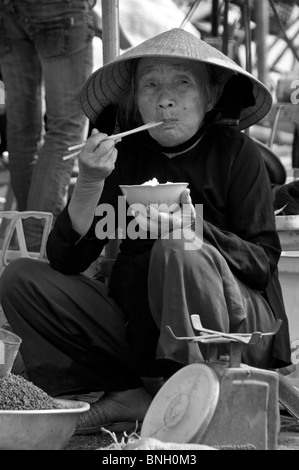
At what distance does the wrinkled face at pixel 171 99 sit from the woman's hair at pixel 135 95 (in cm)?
3

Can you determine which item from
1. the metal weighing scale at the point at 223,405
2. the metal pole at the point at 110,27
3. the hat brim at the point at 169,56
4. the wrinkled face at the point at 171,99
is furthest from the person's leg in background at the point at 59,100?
the metal weighing scale at the point at 223,405

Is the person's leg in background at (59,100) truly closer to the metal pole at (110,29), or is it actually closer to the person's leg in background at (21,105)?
the person's leg in background at (21,105)

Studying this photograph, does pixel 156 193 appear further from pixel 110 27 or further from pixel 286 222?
pixel 110 27

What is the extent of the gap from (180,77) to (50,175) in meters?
1.51

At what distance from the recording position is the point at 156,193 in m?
2.57

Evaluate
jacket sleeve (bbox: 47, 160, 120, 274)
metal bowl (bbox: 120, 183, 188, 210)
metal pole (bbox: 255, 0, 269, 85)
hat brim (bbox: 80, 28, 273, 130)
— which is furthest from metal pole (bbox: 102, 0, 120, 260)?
metal pole (bbox: 255, 0, 269, 85)

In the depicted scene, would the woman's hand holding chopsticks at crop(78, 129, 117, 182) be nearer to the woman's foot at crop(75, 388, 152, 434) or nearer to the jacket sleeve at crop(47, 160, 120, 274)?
the jacket sleeve at crop(47, 160, 120, 274)

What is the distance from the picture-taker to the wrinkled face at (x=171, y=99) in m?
2.99

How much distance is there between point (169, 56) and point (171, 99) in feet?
0.45

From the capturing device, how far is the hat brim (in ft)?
9.73
